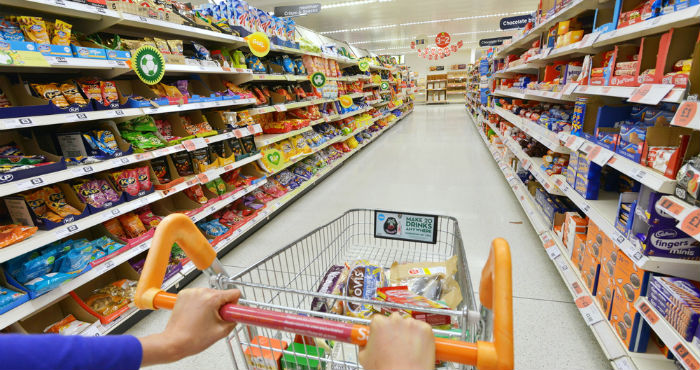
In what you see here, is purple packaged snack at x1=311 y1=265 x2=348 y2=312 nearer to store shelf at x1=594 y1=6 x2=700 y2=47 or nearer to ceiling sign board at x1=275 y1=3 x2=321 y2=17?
store shelf at x1=594 y1=6 x2=700 y2=47

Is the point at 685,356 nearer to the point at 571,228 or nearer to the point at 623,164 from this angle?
the point at 623,164

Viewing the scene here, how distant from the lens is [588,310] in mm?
1662

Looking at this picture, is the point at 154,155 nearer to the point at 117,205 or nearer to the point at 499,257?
the point at 117,205

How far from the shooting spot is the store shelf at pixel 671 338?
1.04 meters

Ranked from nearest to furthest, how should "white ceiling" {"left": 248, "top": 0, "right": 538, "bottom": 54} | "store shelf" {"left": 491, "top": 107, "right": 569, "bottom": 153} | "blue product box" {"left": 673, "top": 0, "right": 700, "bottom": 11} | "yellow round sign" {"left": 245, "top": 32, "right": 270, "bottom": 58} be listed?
"blue product box" {"left": 673, "top": 0, "right": 700, "bottom": 11} → "store shelf" {"left": 491, "top": 107, "right": 569, "bottom": 153} → "yellow round sign" {"left": 245, "top": 32, "right": 270, "bottom": 58} → "white ceiling" {"left": 248, "top": 0, "right": 538, "bottom": 54}

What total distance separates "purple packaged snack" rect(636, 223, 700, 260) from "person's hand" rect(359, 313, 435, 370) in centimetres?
123

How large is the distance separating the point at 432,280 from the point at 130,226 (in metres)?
1.91

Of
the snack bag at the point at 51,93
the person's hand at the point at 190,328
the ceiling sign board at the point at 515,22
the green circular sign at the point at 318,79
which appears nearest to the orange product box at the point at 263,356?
the person's hand at the point at 190,328

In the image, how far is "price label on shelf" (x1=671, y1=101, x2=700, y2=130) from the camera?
3.28ft

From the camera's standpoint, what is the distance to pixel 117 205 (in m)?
1.94

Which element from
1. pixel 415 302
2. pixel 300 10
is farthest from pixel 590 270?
pixel 300 10

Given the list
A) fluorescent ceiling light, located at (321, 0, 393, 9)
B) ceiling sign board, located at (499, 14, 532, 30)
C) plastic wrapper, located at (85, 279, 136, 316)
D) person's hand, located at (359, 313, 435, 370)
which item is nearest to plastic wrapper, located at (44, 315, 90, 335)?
plastic wrapper, located at (85, 279, 136, 316)

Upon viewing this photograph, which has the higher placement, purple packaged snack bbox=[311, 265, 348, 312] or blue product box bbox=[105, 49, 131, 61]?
blue product box bbox=[105, 49, 131, 61]

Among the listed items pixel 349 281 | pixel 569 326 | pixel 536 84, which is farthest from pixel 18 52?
pixel 536 84
